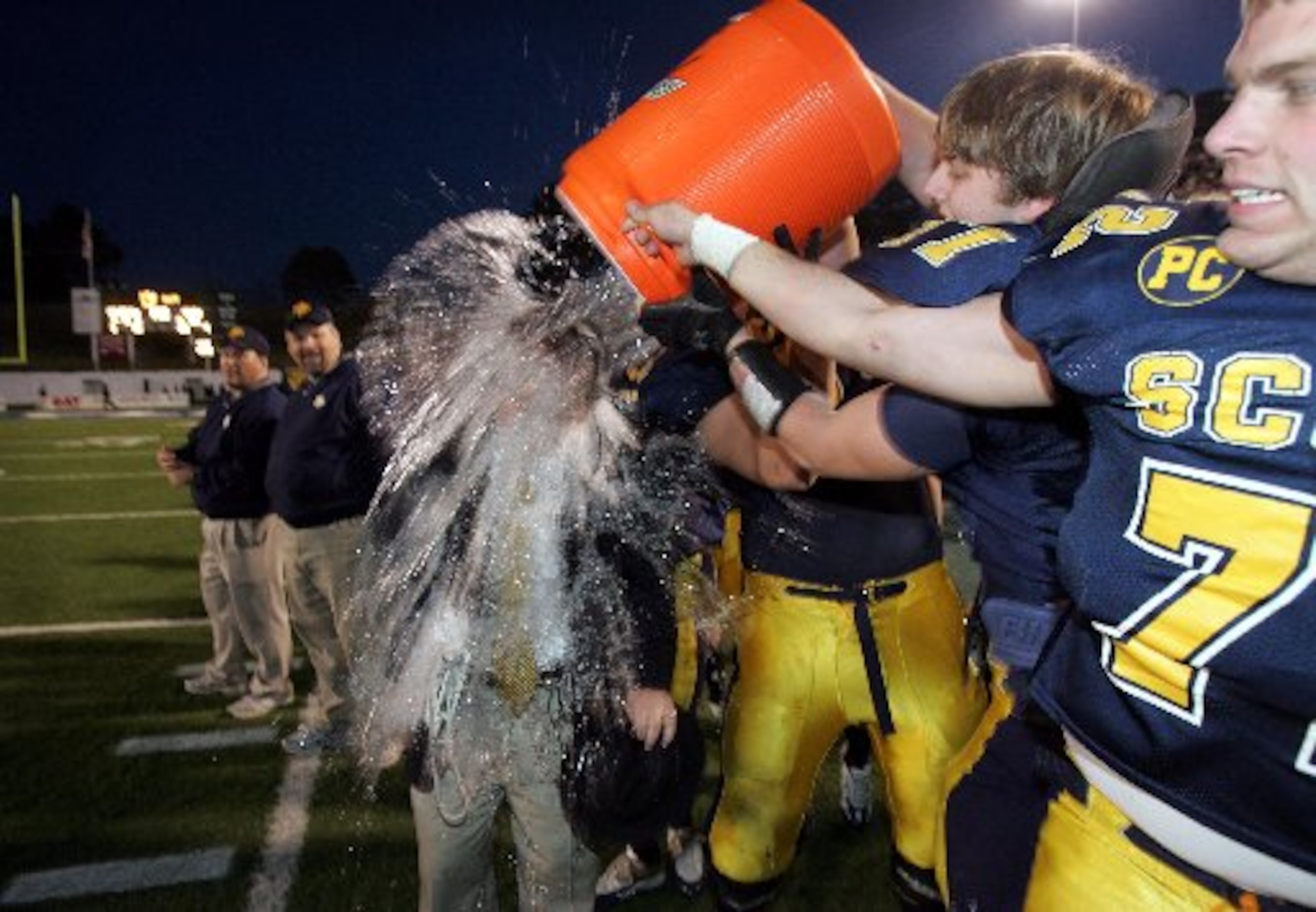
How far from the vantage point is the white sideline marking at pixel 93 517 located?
1087 centimetres

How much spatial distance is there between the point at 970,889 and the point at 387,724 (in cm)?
151

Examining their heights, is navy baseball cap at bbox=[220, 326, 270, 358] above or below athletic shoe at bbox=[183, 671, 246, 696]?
above

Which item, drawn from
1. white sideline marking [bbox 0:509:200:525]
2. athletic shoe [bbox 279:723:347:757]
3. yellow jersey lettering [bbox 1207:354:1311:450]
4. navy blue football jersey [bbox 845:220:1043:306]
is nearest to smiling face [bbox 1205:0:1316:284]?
yellow jersey lettering [bbox 1207:354:1311:450]

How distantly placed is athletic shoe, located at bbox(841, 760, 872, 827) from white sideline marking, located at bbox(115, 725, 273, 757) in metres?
2.72

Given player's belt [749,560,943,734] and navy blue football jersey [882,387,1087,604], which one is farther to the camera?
player's belt [749,560,943,734]

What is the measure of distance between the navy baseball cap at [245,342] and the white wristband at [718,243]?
4.36 meters

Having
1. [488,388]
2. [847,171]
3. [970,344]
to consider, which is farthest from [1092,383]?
[488,388]

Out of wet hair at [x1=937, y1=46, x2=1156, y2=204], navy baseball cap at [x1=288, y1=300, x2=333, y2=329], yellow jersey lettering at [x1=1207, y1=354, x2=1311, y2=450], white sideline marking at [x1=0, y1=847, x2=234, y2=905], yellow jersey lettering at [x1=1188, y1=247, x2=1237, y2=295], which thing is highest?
navy baseball cap at [x1=288, y1=300, x2=333, y2=329]

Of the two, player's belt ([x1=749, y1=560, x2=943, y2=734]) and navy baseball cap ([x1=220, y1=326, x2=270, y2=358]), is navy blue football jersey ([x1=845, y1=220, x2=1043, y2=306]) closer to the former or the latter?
player's belt ([x1=749, y1=560, x2=943, y2=734])

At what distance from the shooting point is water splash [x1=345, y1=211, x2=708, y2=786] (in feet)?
8.16

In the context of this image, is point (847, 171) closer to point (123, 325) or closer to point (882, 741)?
point (882, 741)

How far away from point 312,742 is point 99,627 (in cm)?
289

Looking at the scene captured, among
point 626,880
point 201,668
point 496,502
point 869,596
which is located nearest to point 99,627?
point 201,668

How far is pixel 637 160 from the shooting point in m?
1.96
